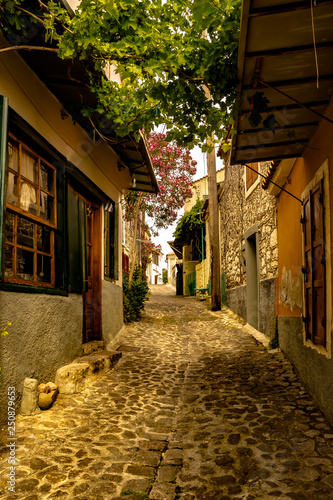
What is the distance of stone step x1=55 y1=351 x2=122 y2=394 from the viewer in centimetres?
453

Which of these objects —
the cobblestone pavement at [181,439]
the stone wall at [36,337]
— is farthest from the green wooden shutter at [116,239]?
the stone wall at [36,337]

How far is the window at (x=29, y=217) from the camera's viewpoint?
392 cm

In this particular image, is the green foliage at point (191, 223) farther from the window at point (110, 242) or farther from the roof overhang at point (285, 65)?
the roof overhang at point (285, 65)

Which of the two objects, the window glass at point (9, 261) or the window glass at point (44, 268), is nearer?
the window glass at point (9, 261)

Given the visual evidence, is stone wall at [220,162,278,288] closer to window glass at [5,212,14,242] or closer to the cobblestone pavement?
the cobblestone pavement

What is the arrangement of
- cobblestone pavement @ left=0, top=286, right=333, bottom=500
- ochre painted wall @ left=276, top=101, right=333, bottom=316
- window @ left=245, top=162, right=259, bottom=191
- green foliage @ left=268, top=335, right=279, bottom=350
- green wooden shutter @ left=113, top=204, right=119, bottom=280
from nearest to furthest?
cobblestone pavement @ left=0, top=286, right=333, bottom=500
ochre painted wall @ left=276, top=101, right=333, bottom=316
green foliage @ left=268, top=335, right=279, bottom=350
green wooden shutter @ left=113, top=204, right=119, bottom=280
window @ left=245, top=162, right=259, bottom=191

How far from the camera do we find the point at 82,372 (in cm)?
474

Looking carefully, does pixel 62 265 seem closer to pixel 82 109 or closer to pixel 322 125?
pixel 82 109

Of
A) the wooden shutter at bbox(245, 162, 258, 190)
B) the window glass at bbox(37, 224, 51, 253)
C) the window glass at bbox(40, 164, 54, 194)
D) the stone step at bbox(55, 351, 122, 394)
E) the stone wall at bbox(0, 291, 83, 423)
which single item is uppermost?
the wooden shutter at bbox(245, 162, 258, 190)

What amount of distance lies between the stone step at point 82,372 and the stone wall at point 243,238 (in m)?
3.06

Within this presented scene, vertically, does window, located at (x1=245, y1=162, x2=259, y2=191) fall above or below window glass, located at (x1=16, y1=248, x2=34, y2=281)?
above

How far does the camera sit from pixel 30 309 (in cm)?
397

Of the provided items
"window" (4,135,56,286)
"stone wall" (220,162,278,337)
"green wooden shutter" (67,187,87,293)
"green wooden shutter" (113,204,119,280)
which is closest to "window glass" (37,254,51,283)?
"window" (4,135,56,286)

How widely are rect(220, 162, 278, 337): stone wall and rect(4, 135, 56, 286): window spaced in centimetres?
388
